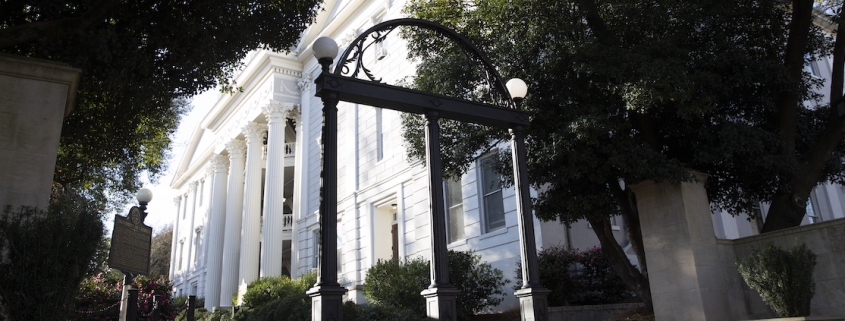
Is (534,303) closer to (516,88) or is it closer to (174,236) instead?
(516,88)

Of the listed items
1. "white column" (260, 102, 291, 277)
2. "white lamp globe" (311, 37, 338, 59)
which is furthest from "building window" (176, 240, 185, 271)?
"white lamp globe" (311, 37, 338, 59)

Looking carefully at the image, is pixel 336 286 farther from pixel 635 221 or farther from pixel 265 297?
pixel 265 297

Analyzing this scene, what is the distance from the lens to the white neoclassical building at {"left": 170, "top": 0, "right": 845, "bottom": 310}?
1780cm

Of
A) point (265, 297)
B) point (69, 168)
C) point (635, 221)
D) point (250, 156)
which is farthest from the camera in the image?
point (250, 156)

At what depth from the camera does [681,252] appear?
10.1 meters

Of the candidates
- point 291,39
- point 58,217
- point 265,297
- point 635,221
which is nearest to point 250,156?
point 265,297

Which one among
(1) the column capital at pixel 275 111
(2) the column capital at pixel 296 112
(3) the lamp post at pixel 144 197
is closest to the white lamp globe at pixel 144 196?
(3) the lamp post at pixel 144 197

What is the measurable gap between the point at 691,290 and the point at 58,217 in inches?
352

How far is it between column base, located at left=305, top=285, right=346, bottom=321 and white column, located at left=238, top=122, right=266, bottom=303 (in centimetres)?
2215

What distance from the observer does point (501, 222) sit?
56.0ft

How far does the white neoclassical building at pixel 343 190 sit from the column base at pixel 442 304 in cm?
795

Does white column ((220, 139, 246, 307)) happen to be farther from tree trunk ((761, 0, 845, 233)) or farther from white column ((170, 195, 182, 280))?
tree trunk ((761, 0, 845, 233))

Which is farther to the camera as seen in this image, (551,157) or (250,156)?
Result: (250,156)

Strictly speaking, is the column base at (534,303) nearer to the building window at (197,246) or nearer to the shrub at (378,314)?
the shrub at (378,314)
